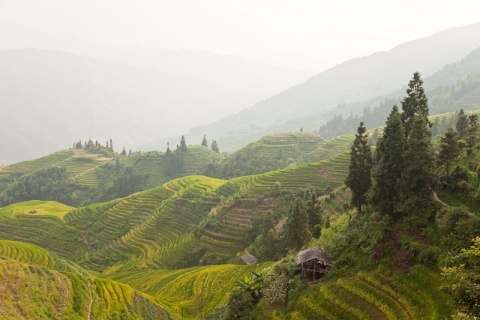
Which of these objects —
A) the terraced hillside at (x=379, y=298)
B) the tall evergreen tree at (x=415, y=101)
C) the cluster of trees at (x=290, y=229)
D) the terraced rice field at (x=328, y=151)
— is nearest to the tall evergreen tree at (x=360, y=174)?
the tall evergreen tree at (x=415, y=101)

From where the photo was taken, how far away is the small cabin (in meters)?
31.1

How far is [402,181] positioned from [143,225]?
239 ft

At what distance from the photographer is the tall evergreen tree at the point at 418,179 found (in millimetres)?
28469

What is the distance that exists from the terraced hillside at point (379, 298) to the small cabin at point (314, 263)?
61.3 inches

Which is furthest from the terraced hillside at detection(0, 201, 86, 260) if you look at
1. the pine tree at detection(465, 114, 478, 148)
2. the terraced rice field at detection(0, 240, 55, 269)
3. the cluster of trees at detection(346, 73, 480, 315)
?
the pine tree at detection(465, 114, 478, 148)

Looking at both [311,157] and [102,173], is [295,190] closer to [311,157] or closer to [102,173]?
[311,157]

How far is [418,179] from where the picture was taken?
1133 inches

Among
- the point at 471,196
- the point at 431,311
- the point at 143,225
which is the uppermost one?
the point at 471,196

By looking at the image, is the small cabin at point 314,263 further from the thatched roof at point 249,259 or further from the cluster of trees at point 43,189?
the cluster of trees at point 43,189

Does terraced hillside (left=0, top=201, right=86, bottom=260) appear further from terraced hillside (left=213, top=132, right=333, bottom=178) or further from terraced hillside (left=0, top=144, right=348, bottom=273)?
terraced hillside (left=213, top=132, right=333, bottom=178)

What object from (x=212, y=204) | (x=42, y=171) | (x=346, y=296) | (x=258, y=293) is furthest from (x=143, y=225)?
(x=42, y=171)

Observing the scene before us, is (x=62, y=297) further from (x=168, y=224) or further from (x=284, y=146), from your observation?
(x=284, y=146)

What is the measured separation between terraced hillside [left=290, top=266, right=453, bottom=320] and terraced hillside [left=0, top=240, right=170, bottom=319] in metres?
18.3

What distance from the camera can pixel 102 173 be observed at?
6570 inches
